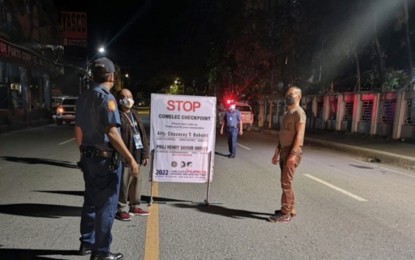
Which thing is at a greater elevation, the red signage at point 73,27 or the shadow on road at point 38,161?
the red signage at point 73,27

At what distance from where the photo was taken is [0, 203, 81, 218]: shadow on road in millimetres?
5445

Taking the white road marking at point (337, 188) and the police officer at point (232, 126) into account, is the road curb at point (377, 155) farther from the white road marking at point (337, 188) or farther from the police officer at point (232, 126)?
the police officer at point (232, 126)

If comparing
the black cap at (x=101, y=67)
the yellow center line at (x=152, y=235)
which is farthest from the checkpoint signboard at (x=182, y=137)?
the black cap at (x=101, y=67)

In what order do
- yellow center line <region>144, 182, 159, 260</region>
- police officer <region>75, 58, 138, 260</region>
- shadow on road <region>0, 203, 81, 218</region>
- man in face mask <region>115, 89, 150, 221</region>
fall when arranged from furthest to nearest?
1. shadow on road <region>0, 203, 81, 218</region>
2. man in face mask <region>115, 89, 150, 221</region>
3. yellow center line <region>144, 182, 159, 260</region>
4. police officer <region>75, 58, 138, 260</region>

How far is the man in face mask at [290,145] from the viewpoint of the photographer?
5312mm

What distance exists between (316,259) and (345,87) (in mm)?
27670

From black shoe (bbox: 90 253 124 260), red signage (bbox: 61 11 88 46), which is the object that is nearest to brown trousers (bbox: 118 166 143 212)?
black shoe (bbox: 90 253 124 260)

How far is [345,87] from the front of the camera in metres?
29.5

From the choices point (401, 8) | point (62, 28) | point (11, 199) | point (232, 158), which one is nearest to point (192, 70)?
point (62, 28)

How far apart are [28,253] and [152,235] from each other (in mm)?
1432

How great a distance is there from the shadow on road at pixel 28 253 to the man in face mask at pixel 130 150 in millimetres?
1252

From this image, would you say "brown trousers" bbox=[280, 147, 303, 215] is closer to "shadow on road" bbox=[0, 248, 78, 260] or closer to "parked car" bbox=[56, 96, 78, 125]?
"shadow on road" bbox=[0, 248, 78, 260]

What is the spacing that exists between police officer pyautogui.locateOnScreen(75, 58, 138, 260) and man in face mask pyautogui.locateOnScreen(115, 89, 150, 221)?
155cm

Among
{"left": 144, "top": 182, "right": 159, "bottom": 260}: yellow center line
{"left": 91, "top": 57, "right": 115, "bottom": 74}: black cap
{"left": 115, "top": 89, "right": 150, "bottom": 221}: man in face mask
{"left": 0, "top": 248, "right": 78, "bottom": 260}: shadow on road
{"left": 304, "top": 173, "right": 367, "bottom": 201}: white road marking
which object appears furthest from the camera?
{"left": 304, "top": 173, "right": 367, "bottom": 201}: white road marking
